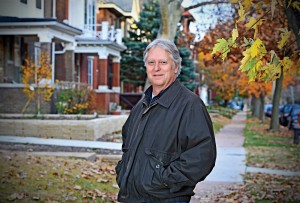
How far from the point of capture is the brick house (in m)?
20.7

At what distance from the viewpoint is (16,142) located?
47.2 feet

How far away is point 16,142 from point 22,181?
256 inches

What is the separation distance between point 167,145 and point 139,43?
100.0 feet

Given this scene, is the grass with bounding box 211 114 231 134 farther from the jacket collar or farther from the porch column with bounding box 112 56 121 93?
the jacket collar

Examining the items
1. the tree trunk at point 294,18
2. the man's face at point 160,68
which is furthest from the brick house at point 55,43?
the man's face at point 160,68

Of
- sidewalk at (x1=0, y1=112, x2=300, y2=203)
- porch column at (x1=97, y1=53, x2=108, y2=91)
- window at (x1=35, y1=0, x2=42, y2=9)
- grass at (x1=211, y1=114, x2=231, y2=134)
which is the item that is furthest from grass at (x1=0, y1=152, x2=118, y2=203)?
porch column at (x1=97, y1=53, x2=108, y2=91)

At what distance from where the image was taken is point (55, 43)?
24422mm

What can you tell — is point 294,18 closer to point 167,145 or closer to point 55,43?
point 167,145

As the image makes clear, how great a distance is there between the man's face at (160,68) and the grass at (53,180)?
393cm

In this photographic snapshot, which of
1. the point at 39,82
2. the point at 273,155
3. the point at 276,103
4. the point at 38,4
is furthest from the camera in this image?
the point at 276,103

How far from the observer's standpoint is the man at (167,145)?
11.9 feet

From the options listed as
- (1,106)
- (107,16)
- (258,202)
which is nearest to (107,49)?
(107,16)

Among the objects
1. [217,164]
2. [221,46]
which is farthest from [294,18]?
[217,164]

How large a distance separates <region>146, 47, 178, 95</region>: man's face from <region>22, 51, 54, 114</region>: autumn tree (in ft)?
53.0
